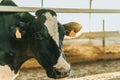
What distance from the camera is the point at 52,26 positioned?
11.0ft

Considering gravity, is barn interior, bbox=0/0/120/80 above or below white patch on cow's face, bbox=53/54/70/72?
below

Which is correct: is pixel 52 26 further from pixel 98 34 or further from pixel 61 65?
pixel 98 34

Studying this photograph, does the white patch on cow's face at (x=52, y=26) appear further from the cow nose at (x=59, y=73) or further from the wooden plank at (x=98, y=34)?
the wooden plank at (x=98, y=34)

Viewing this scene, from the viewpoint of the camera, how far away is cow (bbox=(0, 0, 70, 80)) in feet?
10.8

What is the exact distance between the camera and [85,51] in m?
8.22

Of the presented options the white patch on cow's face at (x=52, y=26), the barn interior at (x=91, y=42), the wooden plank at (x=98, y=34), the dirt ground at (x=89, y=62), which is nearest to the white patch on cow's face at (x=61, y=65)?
the white patch on cow's face at (x=52, y=26)

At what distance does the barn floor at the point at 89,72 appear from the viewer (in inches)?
260

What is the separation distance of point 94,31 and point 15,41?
484 cm

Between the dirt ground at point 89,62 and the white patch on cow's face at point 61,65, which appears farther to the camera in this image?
the dirt ground at point 89,62

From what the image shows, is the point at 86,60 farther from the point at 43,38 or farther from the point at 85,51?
the point at 43,38

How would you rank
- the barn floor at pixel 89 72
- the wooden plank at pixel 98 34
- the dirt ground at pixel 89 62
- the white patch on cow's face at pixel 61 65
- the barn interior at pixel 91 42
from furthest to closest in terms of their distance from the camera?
the wooden plank at pixel 98 34
the barn interior at pixel 91 42
the dirt ground at pixel 89 62
the barn floor at pixel 89 72
the white patch on cow's face at pixel 61 65

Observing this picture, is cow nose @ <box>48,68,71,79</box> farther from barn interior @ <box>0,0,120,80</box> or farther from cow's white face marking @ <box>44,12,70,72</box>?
barn interior @ <box>0,0,120,80</box>

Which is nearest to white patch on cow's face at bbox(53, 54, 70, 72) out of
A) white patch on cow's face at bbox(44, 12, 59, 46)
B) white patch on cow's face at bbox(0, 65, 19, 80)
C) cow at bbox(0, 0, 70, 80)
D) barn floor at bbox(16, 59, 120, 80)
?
cow at bbox(0, 0, 70, 80)

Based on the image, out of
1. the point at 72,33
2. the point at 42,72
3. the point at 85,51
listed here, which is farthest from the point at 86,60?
the point at 72,33
